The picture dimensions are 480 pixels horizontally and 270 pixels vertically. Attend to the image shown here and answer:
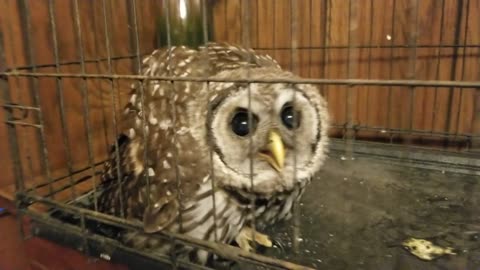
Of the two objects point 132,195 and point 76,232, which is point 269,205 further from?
point 76,232

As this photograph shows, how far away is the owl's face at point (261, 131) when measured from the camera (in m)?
0.89

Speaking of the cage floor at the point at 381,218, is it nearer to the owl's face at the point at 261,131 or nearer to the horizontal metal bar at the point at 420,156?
the horizontal metal bar at the point at 420,156

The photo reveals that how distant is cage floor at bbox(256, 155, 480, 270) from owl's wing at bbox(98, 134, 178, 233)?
272mm

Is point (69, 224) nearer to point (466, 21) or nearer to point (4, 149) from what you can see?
point (4, 149)

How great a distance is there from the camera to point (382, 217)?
42.1 inches

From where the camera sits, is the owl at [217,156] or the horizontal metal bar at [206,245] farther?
the owl at [217,156]

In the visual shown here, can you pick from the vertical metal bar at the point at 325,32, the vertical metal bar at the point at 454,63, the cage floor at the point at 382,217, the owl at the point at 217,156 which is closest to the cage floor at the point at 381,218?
the cage floor at the point at 382,217

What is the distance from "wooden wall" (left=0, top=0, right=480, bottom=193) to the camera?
1118 mm

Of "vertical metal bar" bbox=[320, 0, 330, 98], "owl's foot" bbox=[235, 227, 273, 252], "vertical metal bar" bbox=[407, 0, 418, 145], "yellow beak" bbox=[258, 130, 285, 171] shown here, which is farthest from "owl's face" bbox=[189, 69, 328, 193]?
"vertical metal bar" bbox=[320, 0, 330, 98]

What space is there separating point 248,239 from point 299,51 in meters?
0.88

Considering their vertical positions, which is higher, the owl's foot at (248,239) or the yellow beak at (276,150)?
the yellow beak at (276,150)

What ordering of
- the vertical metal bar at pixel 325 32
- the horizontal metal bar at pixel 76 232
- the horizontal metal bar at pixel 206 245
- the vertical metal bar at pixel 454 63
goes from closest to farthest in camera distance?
the horizontal metal bar at pixel 206 245 → the horizontal metal bar at pixel 76 232 → the vertical metal bar at pixel 454 63 → the vertical metal bar at pixel 325 32

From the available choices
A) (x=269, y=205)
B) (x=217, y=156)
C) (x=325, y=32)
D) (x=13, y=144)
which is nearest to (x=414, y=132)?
(x=325, y=32)

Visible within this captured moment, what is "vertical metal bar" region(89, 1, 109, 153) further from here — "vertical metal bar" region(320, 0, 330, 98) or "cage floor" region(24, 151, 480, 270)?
"vertical metal bar" region(320, 0, 330, 98)
